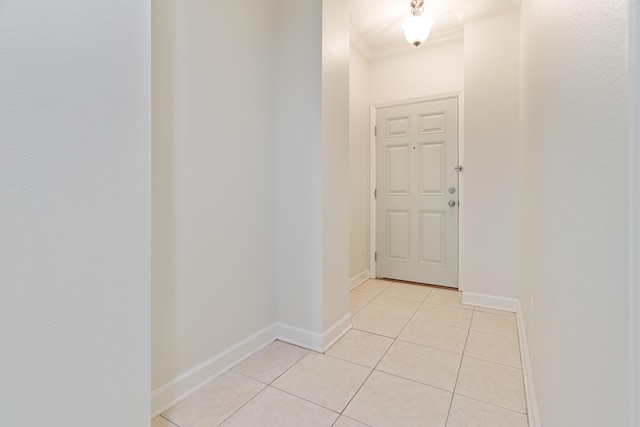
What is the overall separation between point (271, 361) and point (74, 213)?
Result: 1350 mm

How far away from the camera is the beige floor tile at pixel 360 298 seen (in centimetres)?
276

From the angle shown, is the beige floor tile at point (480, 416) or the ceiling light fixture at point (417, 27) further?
the ceiling light fixture at point (417, 27)

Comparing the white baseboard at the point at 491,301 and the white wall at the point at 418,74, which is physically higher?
the white wall at the point at 418,74

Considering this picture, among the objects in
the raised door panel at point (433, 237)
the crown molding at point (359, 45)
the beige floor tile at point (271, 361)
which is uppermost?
the crown molding at point (359, 45)

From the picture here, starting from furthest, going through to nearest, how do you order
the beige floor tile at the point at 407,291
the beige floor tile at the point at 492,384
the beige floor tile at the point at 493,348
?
the beige floor tile at the point at 407,291 → the beige floor tile at the point at 493,348 → the beige floor tile at the point at 492,384

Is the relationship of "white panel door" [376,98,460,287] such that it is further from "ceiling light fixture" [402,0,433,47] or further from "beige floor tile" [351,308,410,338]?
"beige floor tile" [351,308,410,338]

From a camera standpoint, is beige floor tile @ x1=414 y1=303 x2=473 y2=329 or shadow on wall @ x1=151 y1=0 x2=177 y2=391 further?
beige floor tile @ x1=414 y1=303 x2=473 y2=329

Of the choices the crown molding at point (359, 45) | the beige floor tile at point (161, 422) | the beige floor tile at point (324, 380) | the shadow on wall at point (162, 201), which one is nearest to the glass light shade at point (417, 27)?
the crown molding at point (359, 45)

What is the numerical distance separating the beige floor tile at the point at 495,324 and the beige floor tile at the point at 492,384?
50cm

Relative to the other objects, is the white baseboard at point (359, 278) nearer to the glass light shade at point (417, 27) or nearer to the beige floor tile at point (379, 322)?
the beige floor tile at point (379, 322)

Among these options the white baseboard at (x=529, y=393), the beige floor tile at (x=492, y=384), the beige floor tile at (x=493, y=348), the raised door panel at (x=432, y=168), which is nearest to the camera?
the white baseboard at (x=529, y=393)

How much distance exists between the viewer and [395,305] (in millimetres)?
2697

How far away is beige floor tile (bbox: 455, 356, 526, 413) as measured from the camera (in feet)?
4.69

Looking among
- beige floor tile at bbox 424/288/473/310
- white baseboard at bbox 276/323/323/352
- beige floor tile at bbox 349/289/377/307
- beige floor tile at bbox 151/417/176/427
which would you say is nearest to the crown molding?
beige floor tile at bbox 349/289/377/307
